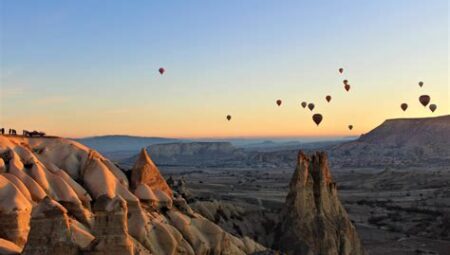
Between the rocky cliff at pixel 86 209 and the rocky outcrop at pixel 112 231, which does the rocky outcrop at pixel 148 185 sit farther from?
the rocky outcrop at pixel 112 231

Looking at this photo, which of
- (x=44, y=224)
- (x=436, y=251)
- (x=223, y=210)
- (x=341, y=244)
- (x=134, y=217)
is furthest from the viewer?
(x=436, y=251)

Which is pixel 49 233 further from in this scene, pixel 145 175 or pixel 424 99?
pixel 424 99

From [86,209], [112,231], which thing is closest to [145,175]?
[86,209]

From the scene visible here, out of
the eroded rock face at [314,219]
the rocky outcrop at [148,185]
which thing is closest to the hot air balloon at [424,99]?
the eroded rock face at [314,219]

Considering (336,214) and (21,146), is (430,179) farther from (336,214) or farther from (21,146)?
(21,146)

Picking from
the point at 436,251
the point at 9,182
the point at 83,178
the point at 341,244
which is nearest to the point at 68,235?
the point at 9,182

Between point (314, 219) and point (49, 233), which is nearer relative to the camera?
point (49, 233)
